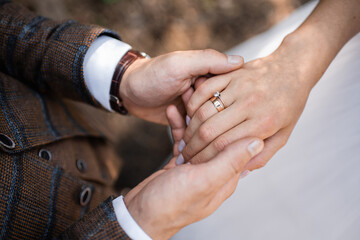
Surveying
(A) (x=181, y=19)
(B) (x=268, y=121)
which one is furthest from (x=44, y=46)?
(A) (x=181, y=19)

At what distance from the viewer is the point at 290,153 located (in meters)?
1.31

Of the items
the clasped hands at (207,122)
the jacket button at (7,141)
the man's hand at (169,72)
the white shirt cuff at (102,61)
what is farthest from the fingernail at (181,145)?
the jacket button at (7,141)

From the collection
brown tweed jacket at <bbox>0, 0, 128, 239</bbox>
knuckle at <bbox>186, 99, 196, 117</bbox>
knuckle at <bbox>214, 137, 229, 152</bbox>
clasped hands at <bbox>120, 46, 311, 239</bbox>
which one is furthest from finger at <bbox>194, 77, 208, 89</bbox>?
brown tweed jacket at <bbox>0, 0, 128, 239</bbox>

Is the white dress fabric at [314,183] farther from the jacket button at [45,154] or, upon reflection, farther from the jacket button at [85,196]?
the jacket button at [45,154]

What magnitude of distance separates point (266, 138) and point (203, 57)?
45cm

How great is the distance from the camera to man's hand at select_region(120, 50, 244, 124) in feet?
4.05

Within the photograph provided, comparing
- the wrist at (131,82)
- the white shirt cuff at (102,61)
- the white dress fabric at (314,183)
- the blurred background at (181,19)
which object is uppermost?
the blurred background at (181,19)

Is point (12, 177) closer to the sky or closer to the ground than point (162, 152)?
closer to the ground

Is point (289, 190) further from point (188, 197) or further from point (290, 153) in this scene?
point (188, 197)

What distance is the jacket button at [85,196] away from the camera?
1.23m

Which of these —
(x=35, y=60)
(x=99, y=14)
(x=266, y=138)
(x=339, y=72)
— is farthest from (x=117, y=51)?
(x=99, y=14)

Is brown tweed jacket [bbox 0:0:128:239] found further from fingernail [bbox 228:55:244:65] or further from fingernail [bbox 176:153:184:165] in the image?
fingernail [bbox 228:55:244:65]

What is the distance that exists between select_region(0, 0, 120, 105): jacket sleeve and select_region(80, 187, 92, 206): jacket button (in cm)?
45

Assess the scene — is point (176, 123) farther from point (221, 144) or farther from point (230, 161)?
point (230, 161)
